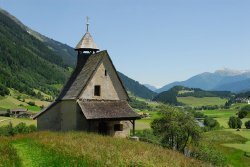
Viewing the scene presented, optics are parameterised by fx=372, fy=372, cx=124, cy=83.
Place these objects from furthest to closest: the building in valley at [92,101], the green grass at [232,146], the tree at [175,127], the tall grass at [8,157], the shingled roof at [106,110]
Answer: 1. the green grass at [232,146]
2. the tree at [175,127]
3. the building in valley at [92,101]
4. the shingled roof at [106,110]
5. the tall grass at [8,157]

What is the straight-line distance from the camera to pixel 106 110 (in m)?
42.9

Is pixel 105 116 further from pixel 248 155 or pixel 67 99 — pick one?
pixel 248 155

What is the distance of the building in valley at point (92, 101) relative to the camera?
1689 inches

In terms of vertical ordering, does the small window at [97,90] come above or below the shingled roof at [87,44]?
below

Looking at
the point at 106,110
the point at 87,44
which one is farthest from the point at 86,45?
the point at 106,110

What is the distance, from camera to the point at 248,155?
264ft

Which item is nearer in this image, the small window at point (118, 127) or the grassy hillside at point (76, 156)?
the grassy hillside at point (76, 156)

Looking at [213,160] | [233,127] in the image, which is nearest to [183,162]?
[213,160]

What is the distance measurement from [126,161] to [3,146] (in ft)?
36.3

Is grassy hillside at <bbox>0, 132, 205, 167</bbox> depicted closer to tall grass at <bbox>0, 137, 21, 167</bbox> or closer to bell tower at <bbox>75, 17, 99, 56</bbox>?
tall grass at <bbox>0, 137, 21, 167</bbox>

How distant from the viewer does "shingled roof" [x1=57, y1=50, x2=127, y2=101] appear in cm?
4400

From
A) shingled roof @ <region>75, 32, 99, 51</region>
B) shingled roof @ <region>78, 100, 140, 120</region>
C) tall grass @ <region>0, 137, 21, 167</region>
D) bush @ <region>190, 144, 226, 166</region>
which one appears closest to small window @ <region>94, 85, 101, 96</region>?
shingled roof @ <region>78, 100, 140, 120</region>

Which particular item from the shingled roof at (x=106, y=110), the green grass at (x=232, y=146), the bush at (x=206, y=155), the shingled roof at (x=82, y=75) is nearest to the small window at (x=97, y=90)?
the shingled roof at (x=106, y=110)

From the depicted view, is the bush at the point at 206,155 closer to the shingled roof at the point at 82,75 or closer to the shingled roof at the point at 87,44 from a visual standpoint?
the shingled roof at the point at 82,75
